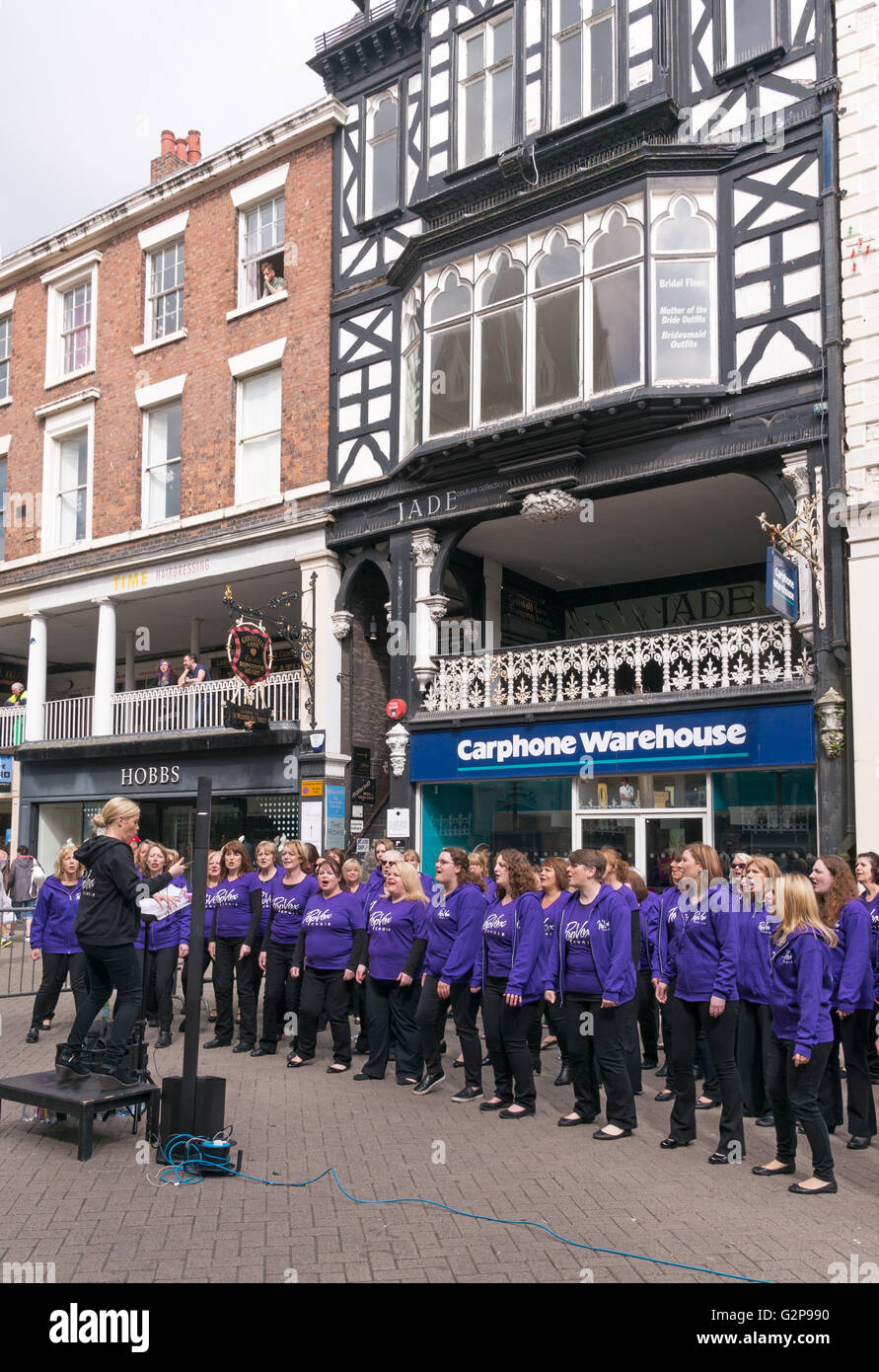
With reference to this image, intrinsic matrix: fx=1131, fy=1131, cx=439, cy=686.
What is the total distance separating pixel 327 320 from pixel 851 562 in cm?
1018

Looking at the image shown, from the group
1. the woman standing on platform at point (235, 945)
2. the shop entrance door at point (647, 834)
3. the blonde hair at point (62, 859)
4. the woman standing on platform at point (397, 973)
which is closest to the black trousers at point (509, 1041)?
the woman standing on platform at point (397, 973)

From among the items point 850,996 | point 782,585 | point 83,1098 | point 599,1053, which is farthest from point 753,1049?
point 782,585

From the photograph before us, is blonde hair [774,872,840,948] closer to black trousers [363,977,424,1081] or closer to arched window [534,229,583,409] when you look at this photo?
black trousers [363,977,424,1081]

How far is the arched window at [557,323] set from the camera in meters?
15.2

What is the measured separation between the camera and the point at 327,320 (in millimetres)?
19047

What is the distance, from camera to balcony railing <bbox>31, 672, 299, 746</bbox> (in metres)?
19.2

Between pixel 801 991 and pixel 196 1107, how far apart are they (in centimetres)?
360

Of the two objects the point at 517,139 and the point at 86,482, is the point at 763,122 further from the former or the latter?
the point at 86,482

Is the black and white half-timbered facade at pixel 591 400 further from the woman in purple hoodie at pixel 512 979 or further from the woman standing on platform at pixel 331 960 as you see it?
the woman standing on platform at pixel 331 960

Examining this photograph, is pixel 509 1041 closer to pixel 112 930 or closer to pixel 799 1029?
pixel 799 1029

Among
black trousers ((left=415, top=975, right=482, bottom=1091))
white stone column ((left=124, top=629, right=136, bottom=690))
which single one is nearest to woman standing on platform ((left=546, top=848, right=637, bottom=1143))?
black trousers ((left=415, top=975, right=482, bottom=1091))

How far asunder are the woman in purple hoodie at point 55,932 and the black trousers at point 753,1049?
240 inches

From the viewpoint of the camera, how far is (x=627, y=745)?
1492 cm
